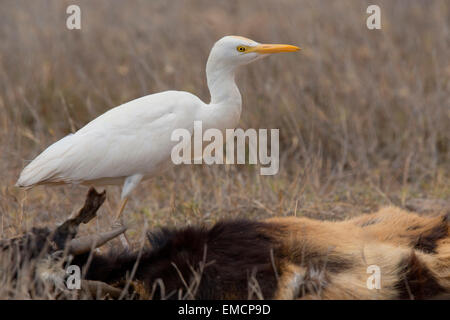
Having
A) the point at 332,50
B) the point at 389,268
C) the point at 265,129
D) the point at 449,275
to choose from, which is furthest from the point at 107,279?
the point at 332,50

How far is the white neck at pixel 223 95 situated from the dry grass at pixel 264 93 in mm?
651

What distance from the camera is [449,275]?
3.00m

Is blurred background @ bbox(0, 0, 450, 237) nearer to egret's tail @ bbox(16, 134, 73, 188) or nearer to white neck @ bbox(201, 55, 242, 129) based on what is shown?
egret's tail @ bbox(16, 134, 73, 188)

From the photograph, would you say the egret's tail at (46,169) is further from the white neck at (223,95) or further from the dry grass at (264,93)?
the white neck at (223,95)

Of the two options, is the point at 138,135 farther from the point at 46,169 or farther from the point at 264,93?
the point at 264,93

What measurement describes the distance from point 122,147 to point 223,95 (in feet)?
2.09

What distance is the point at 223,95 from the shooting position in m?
3.97

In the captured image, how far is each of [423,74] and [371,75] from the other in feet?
2.13

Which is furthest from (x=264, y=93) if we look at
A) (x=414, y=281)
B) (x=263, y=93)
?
(x=414, y=281)

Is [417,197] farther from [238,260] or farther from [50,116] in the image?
[50,116]

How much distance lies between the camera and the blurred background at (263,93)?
15.8 feet

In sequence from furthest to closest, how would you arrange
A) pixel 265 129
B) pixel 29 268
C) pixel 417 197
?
pixel 265 129 < pixel 417 197 < pixel 29 268

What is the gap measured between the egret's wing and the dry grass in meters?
0.38

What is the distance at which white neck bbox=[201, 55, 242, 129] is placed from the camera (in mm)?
3926
